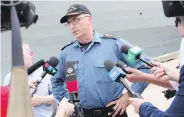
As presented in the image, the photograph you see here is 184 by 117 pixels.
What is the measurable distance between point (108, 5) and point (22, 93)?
1253cm

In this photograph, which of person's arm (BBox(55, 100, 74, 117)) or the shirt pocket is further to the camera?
the shirt pocket

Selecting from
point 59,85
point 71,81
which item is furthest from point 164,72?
point 59,85

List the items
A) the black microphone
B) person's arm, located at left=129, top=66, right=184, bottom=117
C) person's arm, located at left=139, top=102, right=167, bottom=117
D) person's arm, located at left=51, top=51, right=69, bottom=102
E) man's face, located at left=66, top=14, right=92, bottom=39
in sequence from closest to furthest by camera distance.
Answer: person's arm, located at left=129, top=66, right=184, bottom=117, person's arm, located at left=139, top=102, right=167, bottom=117, the black microphone, man's face, located at left=66, top=14, right=92, bottom=39, person's arm, located at left=51, top=51, right=69, bottom=102

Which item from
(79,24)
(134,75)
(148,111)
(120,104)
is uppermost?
(79,24)

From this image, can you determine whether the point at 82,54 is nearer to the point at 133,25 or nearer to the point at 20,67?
the point at 20,67

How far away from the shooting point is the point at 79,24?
3.34 metres

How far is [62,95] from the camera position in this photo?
139 inches

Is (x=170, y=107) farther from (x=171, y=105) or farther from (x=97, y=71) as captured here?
(x=97, y=71)

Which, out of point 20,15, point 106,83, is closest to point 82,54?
point 106,83

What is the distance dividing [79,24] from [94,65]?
36 cm

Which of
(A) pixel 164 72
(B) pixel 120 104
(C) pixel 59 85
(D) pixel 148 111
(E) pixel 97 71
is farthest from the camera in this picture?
(C) pixel 59 85

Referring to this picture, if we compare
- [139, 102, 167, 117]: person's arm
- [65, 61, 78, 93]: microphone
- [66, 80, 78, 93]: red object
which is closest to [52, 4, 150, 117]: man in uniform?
[65, 61, 78, 93]: microphone

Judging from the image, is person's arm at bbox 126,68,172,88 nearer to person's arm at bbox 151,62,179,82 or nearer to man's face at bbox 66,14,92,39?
person's arm at bbox 151,62,179,82

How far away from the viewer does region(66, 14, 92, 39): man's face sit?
3328 millimetres
